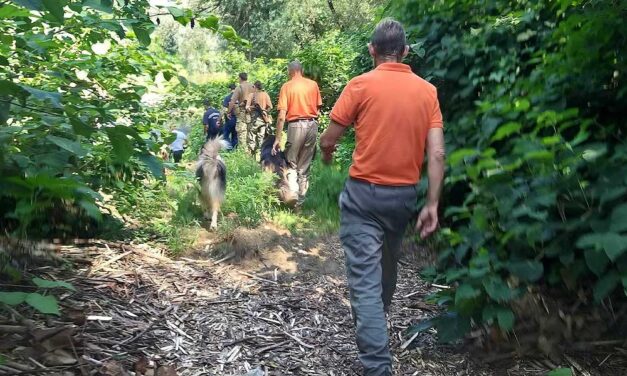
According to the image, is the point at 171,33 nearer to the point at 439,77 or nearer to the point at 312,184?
the point at 312,184

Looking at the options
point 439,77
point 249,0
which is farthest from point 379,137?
point 249,0

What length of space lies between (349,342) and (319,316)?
0.47 metres

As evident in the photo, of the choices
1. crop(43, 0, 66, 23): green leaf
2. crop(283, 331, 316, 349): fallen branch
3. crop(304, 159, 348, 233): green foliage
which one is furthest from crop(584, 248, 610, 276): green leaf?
crop(304, 159, 348, 233): green foliage

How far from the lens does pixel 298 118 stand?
8.16m

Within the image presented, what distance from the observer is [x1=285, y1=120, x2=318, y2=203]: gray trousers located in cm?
820

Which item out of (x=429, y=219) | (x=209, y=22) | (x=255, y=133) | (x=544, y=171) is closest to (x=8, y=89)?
(x=209, y=22)

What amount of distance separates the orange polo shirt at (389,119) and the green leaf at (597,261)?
1.03 meters

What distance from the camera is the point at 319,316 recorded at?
4277 mm

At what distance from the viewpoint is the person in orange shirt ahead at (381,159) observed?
3188mm

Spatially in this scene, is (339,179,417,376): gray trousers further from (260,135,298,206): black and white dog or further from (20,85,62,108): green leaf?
(260,135,298,206): black and white dog

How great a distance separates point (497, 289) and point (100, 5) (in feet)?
8.83

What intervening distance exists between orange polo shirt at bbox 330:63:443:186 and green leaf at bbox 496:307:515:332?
0.88m

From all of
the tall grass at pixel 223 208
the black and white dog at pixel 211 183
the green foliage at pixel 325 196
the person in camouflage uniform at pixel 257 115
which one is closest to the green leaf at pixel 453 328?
the tall grass at pixel 223 208

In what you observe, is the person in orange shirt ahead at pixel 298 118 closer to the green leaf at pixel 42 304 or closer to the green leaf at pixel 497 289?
the green leaf at pixel 497 289
